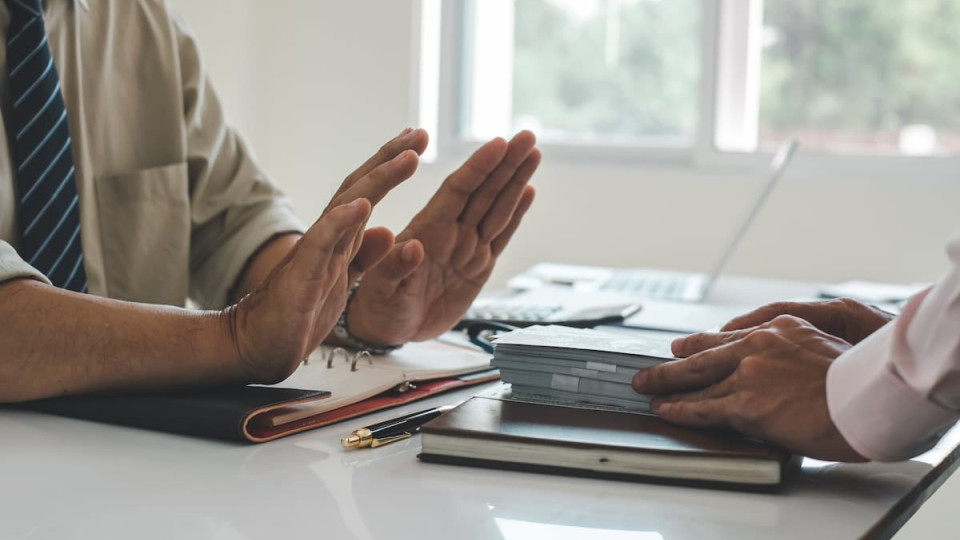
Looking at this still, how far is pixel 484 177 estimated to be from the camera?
1238mm

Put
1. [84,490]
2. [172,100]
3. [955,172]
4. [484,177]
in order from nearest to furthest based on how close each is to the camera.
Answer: [84,490], [484,177], [172,100], [955,172]

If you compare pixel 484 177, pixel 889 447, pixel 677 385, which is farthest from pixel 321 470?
pixel 484 177

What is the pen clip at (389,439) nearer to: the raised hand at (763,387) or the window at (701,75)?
the raised hand at (763,387)

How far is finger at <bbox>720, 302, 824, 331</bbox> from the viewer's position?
978 mm

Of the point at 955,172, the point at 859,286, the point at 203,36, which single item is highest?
the point at 203,36

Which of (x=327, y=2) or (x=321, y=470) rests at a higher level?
(x=327, y=2)

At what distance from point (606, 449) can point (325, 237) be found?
0.30 metres

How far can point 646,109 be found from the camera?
12.1ft

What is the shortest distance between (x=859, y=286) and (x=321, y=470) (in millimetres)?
1617

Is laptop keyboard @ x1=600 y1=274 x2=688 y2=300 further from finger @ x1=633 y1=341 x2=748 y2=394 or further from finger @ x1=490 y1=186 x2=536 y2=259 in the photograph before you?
finger @ x1=633 y1=341 x2=748 y2=394

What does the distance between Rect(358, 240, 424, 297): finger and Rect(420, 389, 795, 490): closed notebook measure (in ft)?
1.12

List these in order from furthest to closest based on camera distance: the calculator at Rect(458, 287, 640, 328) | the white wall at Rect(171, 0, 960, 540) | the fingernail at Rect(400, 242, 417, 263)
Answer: the white wall at Rect(171, 0, 960, 540)
the calculator at Rect(458, 287, 640, 328)
the fingernail at Rect(400, 242, 417, 263)

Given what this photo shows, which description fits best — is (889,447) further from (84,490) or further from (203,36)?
(203,36)

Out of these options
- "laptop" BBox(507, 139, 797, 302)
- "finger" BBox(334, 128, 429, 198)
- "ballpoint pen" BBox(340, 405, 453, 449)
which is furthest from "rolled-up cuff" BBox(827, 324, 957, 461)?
"laptop" BBox(507, 139, 797, 302)
